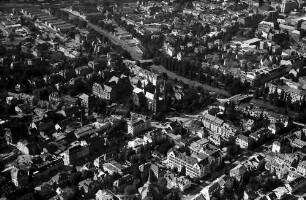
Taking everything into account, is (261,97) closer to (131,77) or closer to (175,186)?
(131,77)

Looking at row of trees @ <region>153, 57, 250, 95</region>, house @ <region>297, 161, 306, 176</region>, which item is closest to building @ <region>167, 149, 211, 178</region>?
house @ <region>297, 161, 306, 176</region>

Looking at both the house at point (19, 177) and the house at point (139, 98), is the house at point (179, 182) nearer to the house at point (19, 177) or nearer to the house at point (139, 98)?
the house at point (19, 177)

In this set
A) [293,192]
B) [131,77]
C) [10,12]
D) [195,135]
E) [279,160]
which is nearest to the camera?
[293,192]

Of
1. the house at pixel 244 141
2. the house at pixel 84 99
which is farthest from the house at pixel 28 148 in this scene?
the house at pixel 244 141

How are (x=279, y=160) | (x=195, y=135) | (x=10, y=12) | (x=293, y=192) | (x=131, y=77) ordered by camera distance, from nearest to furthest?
(x=293, y=192) → (x=279, y=160) → (x=195, y=135) → (x=131, y=77) → (x=10, y=12)

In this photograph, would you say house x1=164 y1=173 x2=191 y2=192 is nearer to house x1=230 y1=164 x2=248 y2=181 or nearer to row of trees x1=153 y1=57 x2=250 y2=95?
house x1=230 y1=164 x2=248 y2=181

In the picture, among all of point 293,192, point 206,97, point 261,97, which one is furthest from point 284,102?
point 293,192
